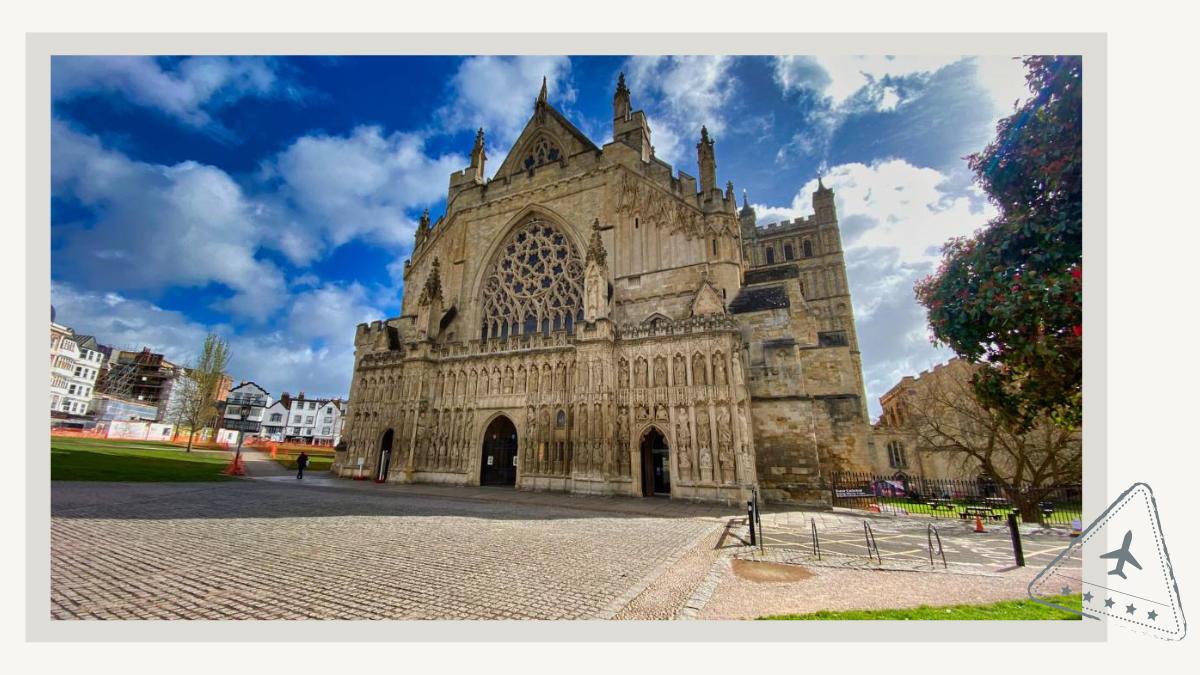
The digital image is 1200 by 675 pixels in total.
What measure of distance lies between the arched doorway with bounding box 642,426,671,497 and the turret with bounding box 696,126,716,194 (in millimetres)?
12180

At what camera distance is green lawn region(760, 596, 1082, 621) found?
376 cm

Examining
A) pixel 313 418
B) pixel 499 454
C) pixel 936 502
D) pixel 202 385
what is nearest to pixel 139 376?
pixel 202 385

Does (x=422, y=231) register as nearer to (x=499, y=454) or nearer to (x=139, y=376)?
(x=499, y=454)

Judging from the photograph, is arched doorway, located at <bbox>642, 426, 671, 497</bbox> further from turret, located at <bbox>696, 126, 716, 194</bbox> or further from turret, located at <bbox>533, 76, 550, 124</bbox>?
turret, located at <bbox>533, 76, 550, 124</bbox>

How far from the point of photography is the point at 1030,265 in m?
5.07

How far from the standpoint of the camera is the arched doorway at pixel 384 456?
846 inches

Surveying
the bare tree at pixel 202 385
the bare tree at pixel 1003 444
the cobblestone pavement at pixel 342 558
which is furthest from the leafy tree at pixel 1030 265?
the bare tree at pixel 202 385

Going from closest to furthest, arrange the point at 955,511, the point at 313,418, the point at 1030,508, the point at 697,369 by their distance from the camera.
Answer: the point at 1030,508
the point at 955,511
the point at 697,369
the point at 313,418

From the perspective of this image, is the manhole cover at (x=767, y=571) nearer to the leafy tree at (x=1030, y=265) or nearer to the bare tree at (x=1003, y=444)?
the bare tree at (x=1003, y=444)

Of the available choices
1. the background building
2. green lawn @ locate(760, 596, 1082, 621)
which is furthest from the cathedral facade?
the background building

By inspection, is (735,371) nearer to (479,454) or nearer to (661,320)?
(661,320)
